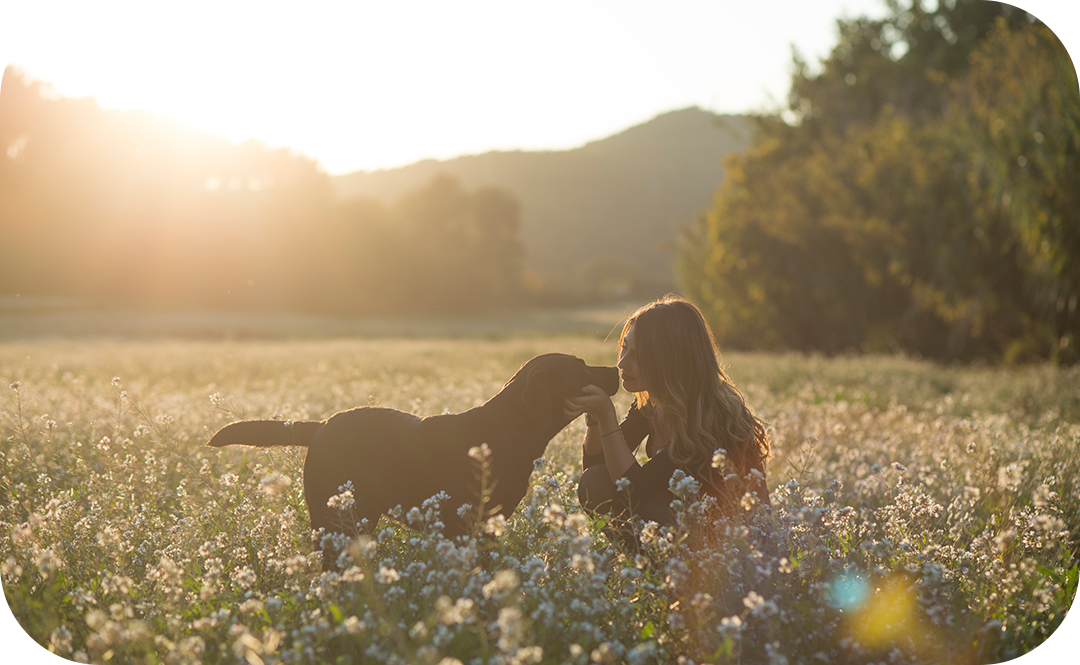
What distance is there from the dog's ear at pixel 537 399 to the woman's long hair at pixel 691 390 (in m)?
0.64

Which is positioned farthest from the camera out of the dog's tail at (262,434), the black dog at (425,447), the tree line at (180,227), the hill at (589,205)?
the hill at (589,205)

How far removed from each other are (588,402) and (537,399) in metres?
0.27

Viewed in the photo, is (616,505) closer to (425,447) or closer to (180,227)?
(425,447)

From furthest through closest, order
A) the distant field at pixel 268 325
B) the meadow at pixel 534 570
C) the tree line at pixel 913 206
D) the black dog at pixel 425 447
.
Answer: the distant field at pixel 268 325, the tree line at pixel 913 206, the black dog at pixel 425 447, the meadow at pixel 534 570

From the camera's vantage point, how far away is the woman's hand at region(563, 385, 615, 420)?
125 inches

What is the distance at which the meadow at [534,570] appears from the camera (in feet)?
7.90

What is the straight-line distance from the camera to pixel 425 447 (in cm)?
305

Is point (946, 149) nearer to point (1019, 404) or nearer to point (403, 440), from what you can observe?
point (1019, 404)

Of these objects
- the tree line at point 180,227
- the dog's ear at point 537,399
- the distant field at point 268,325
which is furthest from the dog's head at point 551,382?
the distant field at point 268,325

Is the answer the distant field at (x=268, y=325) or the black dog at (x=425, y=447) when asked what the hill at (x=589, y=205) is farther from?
the black dog at (x=425, y=447)

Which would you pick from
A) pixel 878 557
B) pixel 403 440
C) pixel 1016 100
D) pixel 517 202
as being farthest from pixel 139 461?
pixel 517 202

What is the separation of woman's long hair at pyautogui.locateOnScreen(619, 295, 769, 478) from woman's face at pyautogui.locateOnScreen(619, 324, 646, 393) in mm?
45

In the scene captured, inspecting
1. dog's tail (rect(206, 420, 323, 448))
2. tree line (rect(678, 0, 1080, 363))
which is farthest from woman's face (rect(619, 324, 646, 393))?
tree line (rect(678, 0, 1080, 363))

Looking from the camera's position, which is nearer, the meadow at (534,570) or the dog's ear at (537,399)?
the meadow at (534,570)
